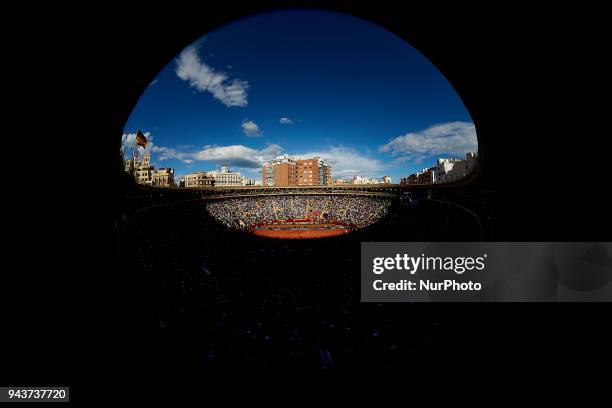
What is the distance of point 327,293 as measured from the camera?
10844mm

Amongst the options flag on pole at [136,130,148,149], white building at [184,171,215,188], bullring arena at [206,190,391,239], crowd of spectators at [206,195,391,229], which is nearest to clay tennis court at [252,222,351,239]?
bullring arena at [206,190,391,239]

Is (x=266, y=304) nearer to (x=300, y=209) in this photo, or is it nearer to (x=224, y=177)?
(x=300, y=209)

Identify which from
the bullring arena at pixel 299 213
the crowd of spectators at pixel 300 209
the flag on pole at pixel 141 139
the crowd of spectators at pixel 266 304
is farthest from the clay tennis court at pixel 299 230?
the flag on pole at pixel 141 139

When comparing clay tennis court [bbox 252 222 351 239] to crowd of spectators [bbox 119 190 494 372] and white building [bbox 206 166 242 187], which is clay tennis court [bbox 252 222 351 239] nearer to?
crowd of spectators [bbox 119 190 494 372]

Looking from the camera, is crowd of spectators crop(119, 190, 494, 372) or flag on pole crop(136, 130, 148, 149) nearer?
crowd of spectators crop(119, 190, 494, 372)

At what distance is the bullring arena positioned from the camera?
32.9 meters

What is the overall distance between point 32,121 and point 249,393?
22.9 feet

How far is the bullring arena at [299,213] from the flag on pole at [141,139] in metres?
14.5

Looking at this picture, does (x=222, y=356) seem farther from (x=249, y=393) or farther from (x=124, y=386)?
(x=124, y=386)

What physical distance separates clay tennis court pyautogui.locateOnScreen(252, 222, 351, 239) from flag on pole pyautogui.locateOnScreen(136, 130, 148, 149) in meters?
17.9

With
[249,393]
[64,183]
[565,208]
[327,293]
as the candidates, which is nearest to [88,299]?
[64,183]

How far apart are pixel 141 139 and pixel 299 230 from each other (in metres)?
23.1

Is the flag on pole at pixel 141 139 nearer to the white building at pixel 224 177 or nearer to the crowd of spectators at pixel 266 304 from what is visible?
the crowd of spectators at pixel 266 304

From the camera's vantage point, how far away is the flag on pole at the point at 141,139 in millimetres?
15641
